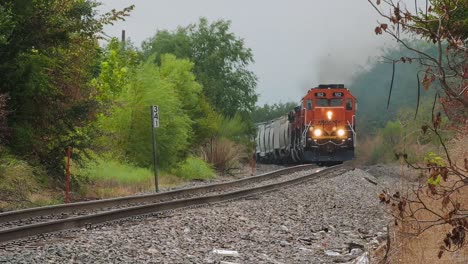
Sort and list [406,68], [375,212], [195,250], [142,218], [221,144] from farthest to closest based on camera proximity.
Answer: [406,68] → [221,144] → [375,212] → [142,218] → [195,250]

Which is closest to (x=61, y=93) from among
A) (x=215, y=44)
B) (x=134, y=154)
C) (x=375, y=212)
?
(x=375, y=212)

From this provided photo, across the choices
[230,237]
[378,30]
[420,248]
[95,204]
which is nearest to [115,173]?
[95,204]

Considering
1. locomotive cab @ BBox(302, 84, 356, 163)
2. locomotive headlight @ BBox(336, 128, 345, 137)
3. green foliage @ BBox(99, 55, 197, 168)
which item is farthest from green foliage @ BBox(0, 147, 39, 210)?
locomotive headlight @ BBox(336, 128, 345, 137)

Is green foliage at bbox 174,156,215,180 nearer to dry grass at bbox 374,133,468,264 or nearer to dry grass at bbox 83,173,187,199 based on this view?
dry grass at bbox 83,173,187,199

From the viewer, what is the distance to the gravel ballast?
810 cm

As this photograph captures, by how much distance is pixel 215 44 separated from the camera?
2226 inches

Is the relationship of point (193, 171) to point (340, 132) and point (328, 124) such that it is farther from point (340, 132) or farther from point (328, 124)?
point (340, 132)

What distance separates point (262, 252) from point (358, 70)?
90626 millimetres

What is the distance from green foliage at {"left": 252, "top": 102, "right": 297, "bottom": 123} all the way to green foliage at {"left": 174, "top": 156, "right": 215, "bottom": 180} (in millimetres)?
71128

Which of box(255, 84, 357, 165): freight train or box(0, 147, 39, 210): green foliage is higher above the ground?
box(255, 84, 357, 165): freight train

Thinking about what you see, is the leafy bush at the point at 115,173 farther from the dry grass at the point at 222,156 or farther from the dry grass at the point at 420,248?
the dry grass at the point at 420,248

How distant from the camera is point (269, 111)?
347 ft

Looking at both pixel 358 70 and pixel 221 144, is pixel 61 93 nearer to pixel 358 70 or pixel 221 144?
pixel 221 144

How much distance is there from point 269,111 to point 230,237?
314 ft
